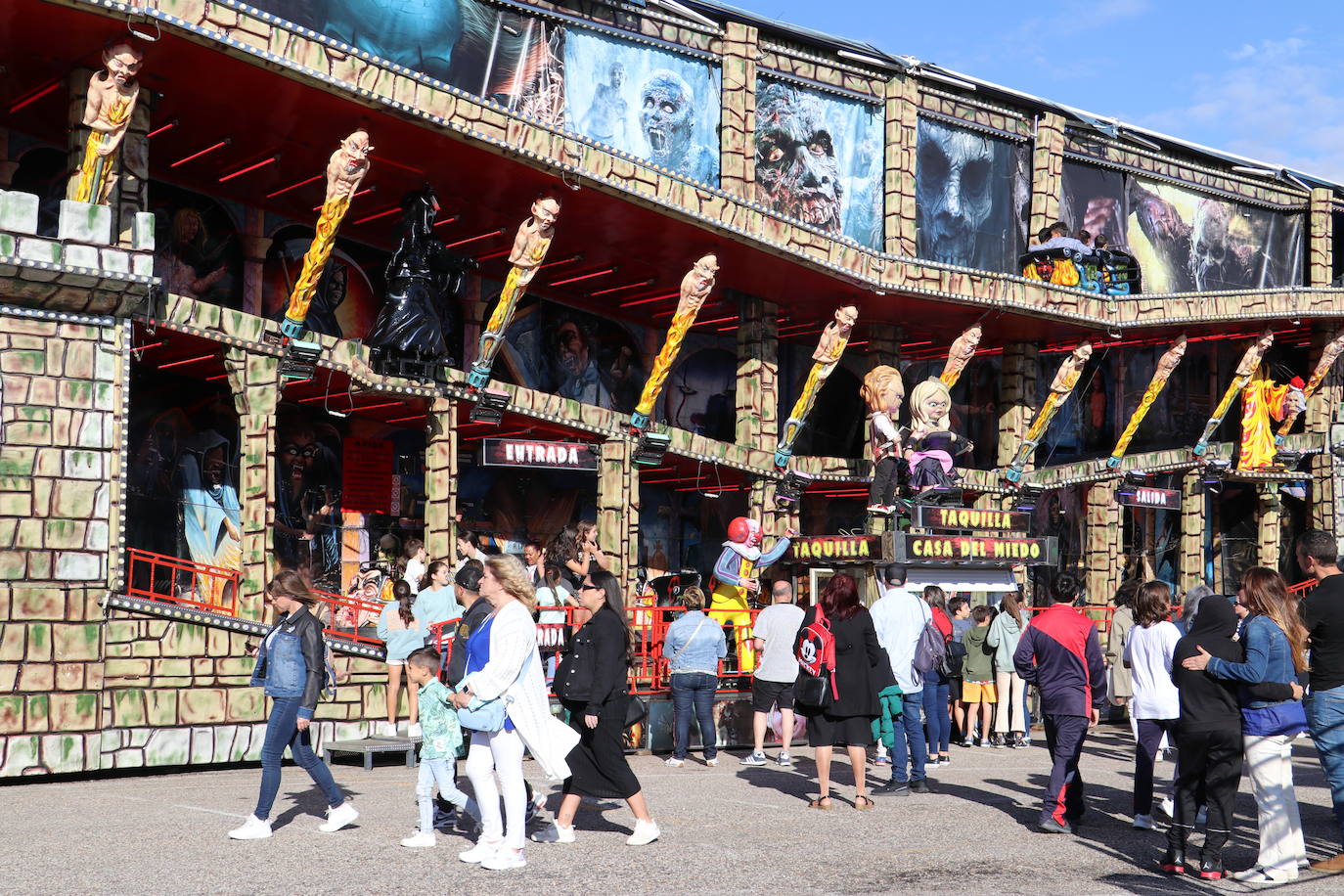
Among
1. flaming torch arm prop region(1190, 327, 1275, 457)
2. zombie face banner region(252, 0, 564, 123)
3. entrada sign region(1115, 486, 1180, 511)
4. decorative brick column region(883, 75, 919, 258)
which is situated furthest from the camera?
flaming torch arm prop region(1190, 327, 1275, 457)

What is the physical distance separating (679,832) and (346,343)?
9.22m

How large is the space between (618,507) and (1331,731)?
13.1 meters

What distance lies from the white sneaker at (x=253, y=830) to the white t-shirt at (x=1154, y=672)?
6073 mm

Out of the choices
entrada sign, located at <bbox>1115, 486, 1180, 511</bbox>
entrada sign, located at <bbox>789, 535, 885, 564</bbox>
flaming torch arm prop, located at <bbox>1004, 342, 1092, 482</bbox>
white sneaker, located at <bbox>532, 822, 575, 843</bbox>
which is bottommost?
white sneaker, located at <bbox>532, 822, 575, 843</bbox>

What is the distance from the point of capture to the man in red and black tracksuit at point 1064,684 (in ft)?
34.2

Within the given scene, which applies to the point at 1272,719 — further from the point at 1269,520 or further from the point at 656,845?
the point at 1269,520

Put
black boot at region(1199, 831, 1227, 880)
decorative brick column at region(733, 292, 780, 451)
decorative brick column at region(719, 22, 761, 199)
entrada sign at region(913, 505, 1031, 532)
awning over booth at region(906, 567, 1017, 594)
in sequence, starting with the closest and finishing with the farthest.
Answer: black boot at region(1199, 831, 1227, 880)
awning over booth at region(906, 567, 1017, 594)
entrada sign at region(913, 505, 1031, 532)
decorative brick column at region(719, 22, 761, 199)
decorative brick column at region(733, 292, 780, 451)

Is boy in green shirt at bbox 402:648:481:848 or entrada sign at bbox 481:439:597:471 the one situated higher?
entrada sign at bbox 481:439:597:471

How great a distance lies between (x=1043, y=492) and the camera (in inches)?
1190

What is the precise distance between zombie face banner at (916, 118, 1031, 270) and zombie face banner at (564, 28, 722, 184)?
4957mm

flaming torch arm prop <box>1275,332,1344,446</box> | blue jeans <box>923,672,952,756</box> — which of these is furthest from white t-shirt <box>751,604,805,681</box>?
flaming torch arm prop <box>1275,332,1344,446</box>

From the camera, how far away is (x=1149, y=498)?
28.6 m

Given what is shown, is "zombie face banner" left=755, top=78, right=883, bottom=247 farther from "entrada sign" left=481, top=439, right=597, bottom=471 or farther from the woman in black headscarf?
the woman in black headscarf

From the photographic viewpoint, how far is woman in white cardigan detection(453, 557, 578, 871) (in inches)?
343
